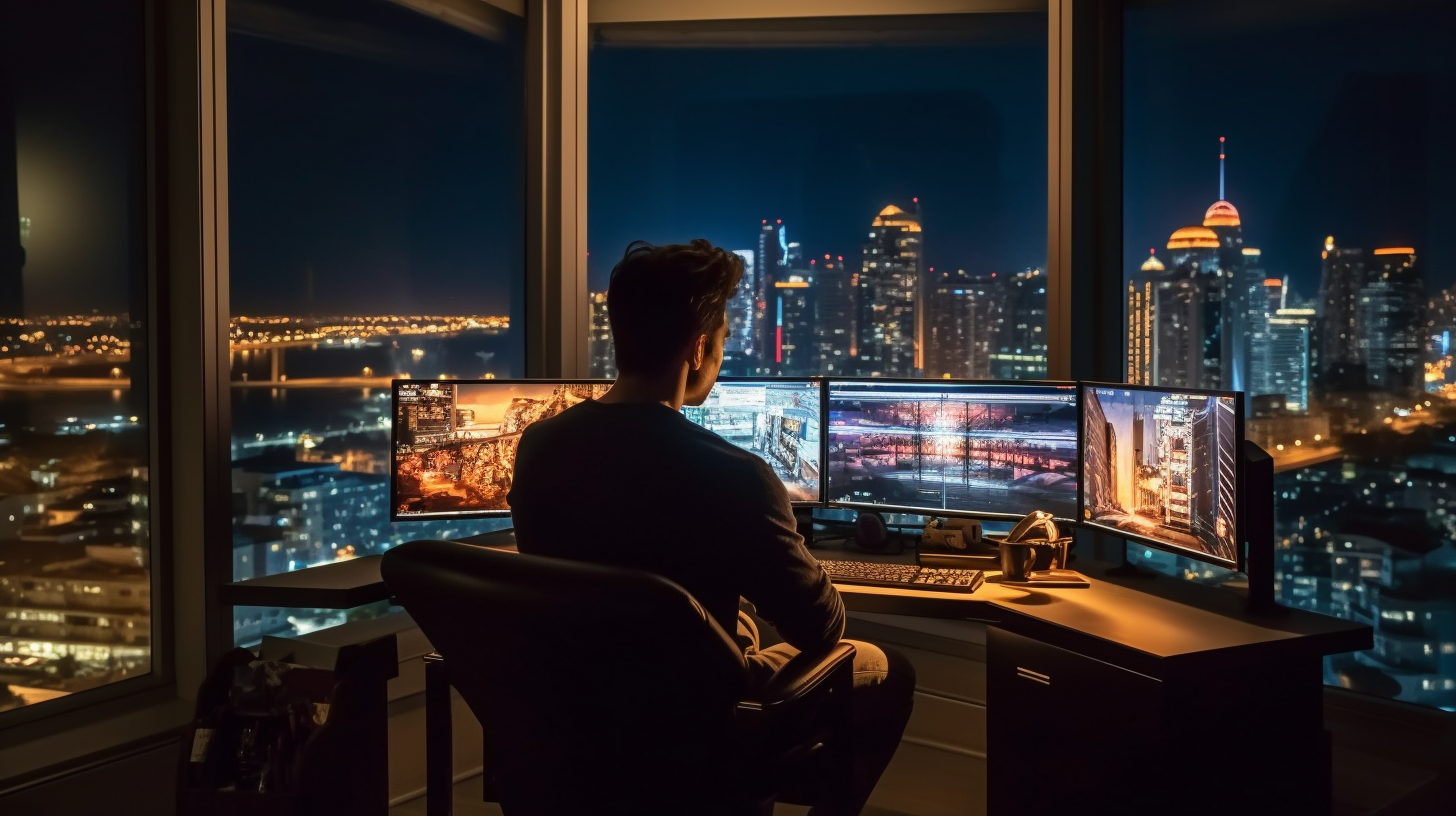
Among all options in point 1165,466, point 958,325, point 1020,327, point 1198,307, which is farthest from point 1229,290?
point 1165,466

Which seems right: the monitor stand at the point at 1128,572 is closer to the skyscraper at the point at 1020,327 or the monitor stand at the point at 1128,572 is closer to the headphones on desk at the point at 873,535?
the headphones on desk at the point at 873,535

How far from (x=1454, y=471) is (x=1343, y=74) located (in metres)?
1.10

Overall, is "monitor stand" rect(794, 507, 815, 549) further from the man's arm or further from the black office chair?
the black office chair

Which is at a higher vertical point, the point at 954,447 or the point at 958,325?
the point at 958,325

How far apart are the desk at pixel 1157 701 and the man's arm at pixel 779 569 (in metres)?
0.67

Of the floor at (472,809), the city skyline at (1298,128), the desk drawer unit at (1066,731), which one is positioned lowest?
the floor at (472,809)

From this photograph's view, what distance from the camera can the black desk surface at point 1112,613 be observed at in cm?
193

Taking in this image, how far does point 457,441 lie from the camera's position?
2.81 m

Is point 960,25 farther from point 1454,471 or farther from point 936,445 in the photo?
point 1454,471

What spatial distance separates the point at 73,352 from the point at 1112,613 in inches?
99.7

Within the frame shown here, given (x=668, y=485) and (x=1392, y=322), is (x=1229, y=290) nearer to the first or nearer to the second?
(x=1392, y=322)

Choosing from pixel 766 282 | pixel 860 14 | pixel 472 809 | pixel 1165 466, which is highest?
pixel 860 14

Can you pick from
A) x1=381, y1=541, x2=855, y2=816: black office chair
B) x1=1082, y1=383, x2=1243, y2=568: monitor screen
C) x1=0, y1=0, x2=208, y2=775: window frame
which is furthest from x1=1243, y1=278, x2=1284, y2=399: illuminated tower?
x1=0, y1=0, x2=208, y2=775: window frame

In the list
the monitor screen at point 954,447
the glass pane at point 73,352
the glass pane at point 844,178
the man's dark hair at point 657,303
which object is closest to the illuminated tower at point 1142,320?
the glass pane at point 844,178
